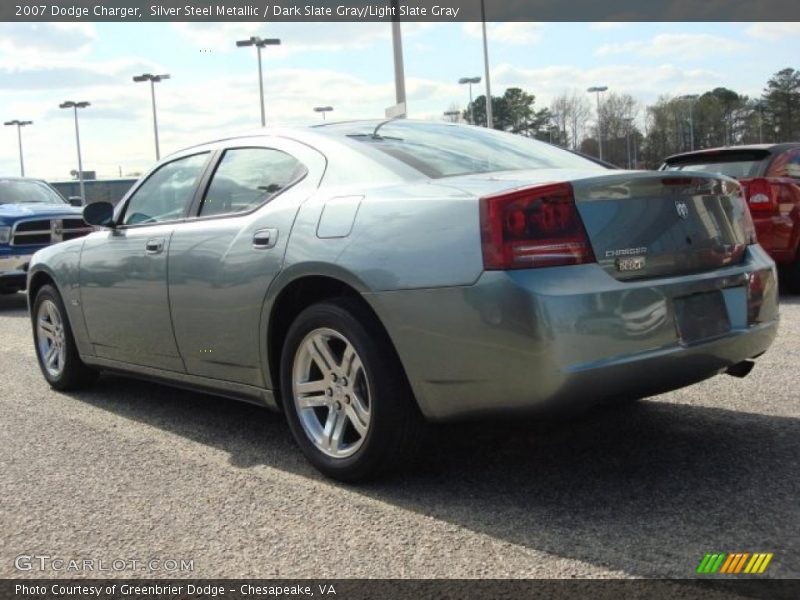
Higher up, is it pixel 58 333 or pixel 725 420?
pixel 58 333

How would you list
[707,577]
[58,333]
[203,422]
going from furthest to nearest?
[58,333], [203,422], [707,577]

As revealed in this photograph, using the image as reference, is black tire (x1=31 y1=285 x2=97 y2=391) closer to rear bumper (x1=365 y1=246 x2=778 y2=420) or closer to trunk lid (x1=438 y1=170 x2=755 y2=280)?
rear bumper (x1=365 y1=246 x2=778 y2=420)

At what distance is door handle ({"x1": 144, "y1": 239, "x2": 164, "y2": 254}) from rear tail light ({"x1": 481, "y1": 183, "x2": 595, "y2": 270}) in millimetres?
2108

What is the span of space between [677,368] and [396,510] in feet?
3.89

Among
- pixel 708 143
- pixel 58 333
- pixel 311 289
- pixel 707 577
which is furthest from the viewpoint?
pixel 708 143

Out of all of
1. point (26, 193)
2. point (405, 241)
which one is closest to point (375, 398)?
point (405, 241)

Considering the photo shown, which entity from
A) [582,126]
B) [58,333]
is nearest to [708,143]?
[582,126]

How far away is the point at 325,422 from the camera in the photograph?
3.87 m

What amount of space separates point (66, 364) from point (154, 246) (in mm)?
→ 1625

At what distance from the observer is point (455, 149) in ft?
13.4

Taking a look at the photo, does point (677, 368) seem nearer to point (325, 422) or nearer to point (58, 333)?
point (325, 422)

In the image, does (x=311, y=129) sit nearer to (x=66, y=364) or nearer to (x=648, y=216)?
(x=648, y=216)

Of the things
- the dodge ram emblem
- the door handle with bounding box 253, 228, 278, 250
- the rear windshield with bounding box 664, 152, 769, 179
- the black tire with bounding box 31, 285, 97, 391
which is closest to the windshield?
the dodge ram emblem

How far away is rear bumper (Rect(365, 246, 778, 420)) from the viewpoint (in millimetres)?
3055
